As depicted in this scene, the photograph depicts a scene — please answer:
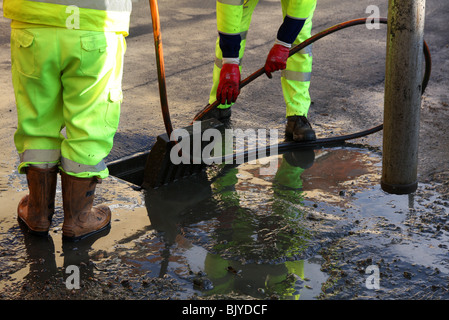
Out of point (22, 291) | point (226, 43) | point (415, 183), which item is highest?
point (226, 43)

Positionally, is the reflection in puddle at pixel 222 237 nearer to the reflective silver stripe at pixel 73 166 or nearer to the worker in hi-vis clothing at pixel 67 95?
the worker in hi-vis clothing at pixel 67 95

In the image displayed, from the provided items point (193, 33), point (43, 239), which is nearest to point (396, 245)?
point (43, 239)

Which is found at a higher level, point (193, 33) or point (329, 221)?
point (193, 33)

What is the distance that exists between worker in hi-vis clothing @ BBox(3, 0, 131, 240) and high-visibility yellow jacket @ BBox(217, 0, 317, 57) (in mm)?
931

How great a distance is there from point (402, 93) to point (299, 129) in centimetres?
118

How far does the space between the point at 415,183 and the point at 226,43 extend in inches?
54.0

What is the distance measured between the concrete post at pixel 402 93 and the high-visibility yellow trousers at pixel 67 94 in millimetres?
1284

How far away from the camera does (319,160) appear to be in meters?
3.71

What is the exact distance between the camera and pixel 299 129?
392cm

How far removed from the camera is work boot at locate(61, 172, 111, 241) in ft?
8.86

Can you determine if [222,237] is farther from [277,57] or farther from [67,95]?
[277,57]

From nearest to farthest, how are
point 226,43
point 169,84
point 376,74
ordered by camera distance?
point 226,43 < point 169,84 < point 376,74

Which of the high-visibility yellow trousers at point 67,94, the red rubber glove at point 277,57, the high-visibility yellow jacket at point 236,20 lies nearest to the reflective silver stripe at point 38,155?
the high-visibility yellow trousers at point 67,94

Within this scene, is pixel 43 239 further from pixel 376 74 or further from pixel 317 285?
pixel 376 74
